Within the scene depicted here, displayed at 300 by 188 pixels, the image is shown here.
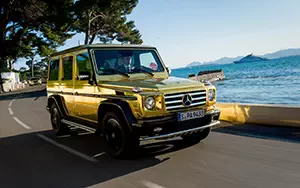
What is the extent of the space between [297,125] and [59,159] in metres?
5.42

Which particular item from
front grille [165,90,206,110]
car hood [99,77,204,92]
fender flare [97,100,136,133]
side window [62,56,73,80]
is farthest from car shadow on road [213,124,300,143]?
side window [62,56,73,80]

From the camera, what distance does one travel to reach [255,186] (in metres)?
4.06

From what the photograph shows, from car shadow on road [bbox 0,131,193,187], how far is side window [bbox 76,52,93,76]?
165cm

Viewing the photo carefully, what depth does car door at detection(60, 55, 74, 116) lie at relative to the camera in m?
7.15

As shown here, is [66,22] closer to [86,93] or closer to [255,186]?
[86,93]

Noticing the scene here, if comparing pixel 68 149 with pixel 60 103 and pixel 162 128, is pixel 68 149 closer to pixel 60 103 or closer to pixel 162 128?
pixel 60 103

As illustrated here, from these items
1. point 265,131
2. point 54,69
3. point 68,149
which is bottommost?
point 68,149

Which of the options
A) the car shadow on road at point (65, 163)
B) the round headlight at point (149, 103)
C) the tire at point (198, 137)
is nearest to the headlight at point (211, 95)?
the tire at point (198, 137)

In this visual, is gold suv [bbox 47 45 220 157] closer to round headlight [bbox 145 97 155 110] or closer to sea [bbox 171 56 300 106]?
round headlight [bbox 145 97 155 110]

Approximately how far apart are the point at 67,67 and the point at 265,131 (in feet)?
16.2

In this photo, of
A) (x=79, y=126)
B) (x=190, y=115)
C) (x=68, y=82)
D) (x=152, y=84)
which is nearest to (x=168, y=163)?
(x=190, y=115)

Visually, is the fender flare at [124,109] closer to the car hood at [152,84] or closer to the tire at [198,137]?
the car hood at [152,84]

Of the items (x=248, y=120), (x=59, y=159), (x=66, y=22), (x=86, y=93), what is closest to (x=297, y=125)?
(x=248, y=120)

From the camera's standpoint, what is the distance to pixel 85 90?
6.46m
